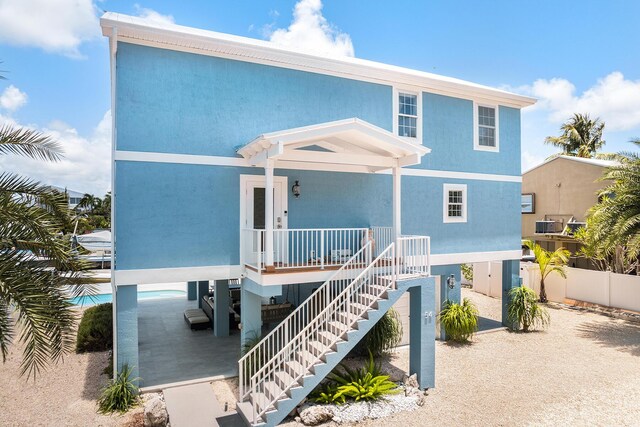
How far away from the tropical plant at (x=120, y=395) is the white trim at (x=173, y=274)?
2.04 m

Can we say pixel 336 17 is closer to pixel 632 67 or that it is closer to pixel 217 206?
pixel 217 206

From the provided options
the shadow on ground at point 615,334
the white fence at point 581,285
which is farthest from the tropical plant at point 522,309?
the white fence at point 581,285

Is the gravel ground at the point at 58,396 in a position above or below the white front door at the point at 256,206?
below

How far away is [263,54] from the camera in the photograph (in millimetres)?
10938

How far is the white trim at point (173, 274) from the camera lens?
31.4 ft

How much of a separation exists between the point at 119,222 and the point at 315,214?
207 inches

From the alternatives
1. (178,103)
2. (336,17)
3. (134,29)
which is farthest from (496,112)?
(134,29)

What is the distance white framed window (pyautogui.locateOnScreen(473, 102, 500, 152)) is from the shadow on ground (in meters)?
7.64

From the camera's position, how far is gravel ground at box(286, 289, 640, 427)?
862cm

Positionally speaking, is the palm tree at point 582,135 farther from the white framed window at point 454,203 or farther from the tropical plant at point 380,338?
the tropical plant at point 380,338

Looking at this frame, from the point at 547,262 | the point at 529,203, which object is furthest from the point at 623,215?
the point at 529,203

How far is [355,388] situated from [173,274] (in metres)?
5.23

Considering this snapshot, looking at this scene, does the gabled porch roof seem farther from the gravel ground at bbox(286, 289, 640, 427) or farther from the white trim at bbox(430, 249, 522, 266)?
the gravel ground at bbox(286, 289, 640, 427)

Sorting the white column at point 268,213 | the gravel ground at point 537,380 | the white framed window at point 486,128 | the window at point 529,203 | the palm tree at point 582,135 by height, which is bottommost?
the gravel ground at point 537,380
